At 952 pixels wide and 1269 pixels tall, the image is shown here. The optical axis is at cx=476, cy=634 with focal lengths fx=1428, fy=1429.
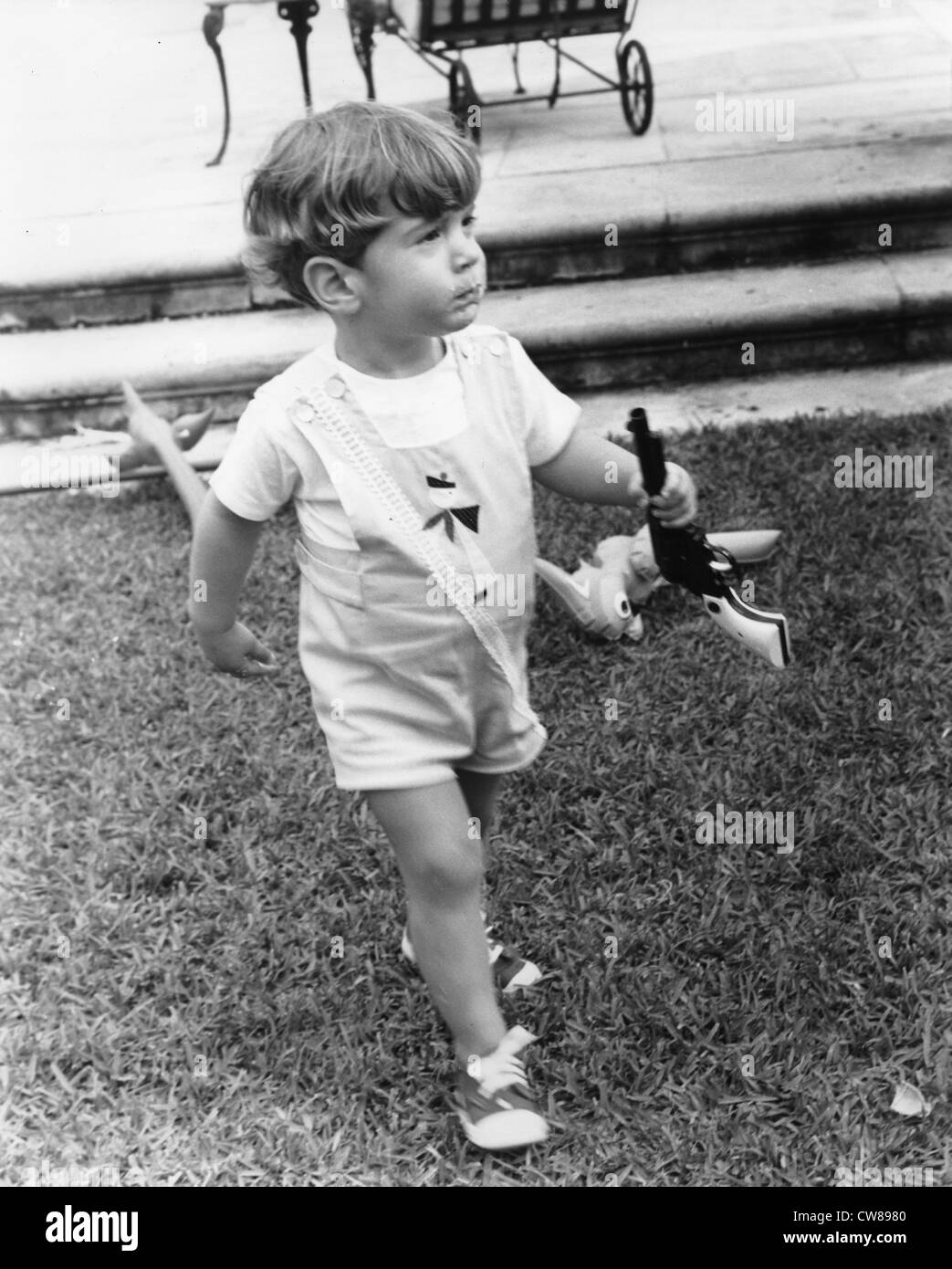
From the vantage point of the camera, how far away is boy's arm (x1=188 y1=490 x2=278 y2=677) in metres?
2.00

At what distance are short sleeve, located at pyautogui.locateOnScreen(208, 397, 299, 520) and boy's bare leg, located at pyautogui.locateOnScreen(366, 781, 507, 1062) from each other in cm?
44

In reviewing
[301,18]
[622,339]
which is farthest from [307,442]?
[301,18]

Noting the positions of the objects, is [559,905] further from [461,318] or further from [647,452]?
[461,318]

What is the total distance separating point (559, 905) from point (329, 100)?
5.12 metres

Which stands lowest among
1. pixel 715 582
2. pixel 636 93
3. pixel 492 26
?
pixel 636 93

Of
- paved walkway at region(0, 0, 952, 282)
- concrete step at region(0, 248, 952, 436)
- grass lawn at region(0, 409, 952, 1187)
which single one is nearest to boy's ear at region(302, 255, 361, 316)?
grass lawn at region(0, 409, 952, 1187)

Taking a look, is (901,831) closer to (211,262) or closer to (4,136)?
(211,262)

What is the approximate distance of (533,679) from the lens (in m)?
3.24

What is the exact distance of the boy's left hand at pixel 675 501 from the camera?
75.5 inches

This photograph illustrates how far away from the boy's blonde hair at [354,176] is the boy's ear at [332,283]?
1cm

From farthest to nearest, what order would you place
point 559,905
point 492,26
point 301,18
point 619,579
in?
point 492,26 < point 301,18 < point 619,579 < point 559,905

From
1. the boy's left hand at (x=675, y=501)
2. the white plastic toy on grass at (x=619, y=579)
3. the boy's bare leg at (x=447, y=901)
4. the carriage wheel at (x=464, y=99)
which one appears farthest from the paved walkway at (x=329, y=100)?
the boy's bare leg at (x=447, y=901)

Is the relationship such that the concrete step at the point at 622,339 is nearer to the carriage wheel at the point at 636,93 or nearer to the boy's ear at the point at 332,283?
the carriage wheel at the point at 636,93

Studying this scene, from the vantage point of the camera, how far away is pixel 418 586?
1.97 meters
